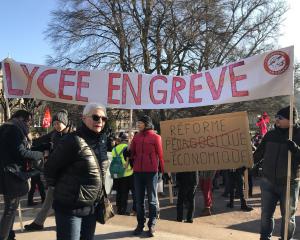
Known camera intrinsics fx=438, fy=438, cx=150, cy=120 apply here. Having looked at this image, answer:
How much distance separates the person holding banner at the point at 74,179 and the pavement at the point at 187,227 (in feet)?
8.54

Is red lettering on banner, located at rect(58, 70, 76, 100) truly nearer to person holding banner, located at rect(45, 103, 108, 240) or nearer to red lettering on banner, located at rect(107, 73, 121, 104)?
red lettering on banner, located at rect(107, 73, 121, 104)

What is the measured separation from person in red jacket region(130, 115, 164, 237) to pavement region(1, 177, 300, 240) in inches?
10.6

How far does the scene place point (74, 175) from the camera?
11.6 feet

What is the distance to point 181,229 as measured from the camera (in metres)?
6.68

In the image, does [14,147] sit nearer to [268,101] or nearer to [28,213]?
[28,213]

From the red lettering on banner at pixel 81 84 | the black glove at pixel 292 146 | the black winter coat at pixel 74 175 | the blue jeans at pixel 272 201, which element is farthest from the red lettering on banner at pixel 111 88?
the black winter coat at pixel 74 175

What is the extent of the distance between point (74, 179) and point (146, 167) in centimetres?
285

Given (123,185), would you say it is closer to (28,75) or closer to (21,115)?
(28,75)

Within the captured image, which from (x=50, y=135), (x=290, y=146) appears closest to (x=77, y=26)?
(x=50, y=135)

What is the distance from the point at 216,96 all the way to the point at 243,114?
1351 millimetres

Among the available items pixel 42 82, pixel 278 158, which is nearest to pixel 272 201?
pixel 278 158

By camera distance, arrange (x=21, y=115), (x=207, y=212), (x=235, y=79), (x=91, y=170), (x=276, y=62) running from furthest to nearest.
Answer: (x=207, y=212) < (x=235, y=79) < (x=276, y=62) < (x=21, y=115) < (x=91, y=170)

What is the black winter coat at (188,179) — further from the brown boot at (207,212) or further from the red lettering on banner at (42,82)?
the red lettering on banner at (42,82)

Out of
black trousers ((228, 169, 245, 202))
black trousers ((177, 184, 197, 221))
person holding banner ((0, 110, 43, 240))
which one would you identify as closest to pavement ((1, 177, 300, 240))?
black trousers ((177, 184, 197, 221))
